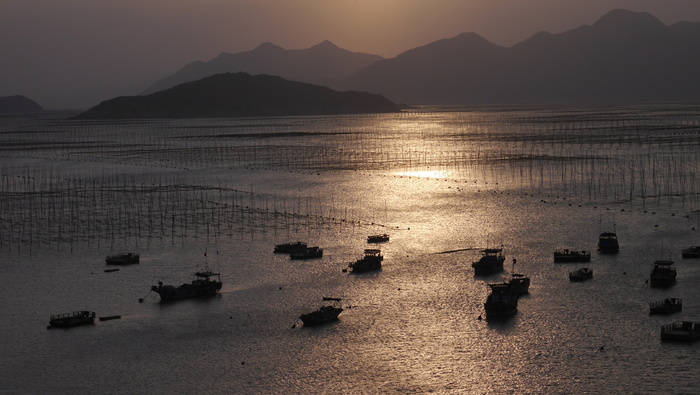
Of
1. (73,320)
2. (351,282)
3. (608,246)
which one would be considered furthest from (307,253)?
(608,246)

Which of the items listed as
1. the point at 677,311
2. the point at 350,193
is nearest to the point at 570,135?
the point at 350,193

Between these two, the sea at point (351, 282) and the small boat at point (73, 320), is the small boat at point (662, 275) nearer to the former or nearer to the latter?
the sea at point (351, 282)

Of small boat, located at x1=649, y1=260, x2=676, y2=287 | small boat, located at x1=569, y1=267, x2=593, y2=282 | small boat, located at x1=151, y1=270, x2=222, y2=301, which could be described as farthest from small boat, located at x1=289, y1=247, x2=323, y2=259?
small boat, located at x1=649, y1=260, x2=676, y2=287

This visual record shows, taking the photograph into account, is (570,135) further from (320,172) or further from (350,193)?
(350,193)

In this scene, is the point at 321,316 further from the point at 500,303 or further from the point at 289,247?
the point at 289,247

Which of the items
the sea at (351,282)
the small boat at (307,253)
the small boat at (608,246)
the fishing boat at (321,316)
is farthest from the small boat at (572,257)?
the fishing boat at (321,316)
